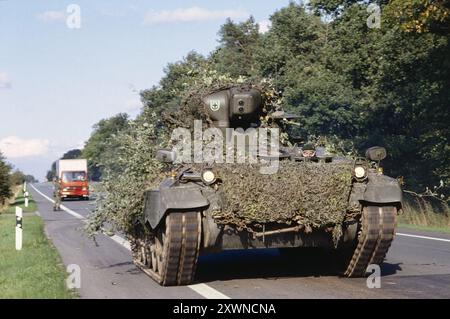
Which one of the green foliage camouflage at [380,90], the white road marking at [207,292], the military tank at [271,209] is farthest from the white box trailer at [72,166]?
the white road marking at [207,292]

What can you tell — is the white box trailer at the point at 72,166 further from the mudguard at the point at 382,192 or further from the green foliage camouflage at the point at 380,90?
the mudguard at the point at 382,192

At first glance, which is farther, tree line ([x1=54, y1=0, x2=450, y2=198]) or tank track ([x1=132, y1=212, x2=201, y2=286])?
tree line ([x1=54, y1=0, x2=450, y2=198])

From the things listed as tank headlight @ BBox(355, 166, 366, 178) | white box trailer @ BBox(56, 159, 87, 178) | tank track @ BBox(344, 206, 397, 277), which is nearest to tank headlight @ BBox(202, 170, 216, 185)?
tank headlight @ BBox(355, 166, 366, 178)

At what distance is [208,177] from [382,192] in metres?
2.23

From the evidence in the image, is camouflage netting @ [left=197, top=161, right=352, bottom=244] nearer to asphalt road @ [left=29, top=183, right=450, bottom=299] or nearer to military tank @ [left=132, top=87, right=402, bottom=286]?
military tank @ [left=132, top=87, right=402, bottom=286]

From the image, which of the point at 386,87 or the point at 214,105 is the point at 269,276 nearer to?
the point at 214,105

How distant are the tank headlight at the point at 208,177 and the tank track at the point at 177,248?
426mm

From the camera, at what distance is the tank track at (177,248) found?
32.8 ft

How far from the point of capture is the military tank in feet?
32.9

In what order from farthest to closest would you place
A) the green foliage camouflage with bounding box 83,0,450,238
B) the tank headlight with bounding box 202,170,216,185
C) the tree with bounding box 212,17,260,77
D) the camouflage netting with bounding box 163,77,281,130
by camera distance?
the tree with bounding box 212,17,260,77 < the green foliage camouflage with bounding box 83,0,450,238 < the camouflage netting with bounding box 163,77,281,130 < the tank headlight with bounding box 202,170,216,185

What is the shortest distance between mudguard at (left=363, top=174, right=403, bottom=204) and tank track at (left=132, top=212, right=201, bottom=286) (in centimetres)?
220
